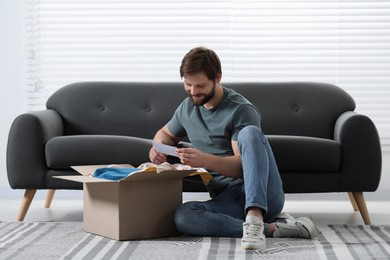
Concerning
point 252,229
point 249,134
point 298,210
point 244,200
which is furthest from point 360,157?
point 252,229

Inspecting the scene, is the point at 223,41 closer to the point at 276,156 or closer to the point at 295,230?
the point at 276,156

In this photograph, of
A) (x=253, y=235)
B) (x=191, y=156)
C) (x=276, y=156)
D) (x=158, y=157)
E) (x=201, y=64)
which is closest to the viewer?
(x=253, y=235)

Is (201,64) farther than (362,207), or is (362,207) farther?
(362,207)

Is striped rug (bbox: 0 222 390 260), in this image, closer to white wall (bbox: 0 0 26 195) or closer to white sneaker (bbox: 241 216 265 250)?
white sneaker (bbox: 241 216 265 250)

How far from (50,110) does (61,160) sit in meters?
0.63

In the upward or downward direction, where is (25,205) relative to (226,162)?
downward

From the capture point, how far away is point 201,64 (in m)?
3.27

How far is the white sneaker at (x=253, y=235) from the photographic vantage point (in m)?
3.00

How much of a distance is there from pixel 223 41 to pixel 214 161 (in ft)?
7.99

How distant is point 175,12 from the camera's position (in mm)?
5504

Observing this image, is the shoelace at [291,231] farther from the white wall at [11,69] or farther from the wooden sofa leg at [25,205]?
the white wall at [11,69]

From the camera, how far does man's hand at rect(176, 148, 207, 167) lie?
3.12m

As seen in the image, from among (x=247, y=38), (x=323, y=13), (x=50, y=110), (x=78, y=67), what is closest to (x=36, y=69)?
(x=78, y=67)

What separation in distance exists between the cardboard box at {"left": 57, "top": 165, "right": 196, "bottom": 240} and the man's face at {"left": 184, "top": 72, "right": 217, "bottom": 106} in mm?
309
